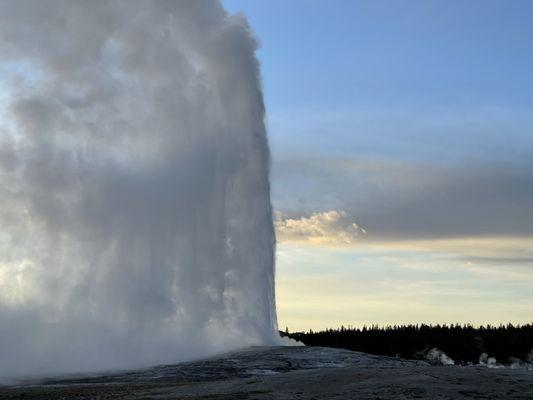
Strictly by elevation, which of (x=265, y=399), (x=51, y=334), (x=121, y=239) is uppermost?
(x=121, y=239)

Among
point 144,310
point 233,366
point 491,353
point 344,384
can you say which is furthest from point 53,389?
point 491,353

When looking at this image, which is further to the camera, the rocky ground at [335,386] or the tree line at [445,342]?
the tree line at [445,342]

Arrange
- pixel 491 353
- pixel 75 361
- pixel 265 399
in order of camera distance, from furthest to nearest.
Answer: pixel 491 353 → pixel 75 361 → pixel 265 399

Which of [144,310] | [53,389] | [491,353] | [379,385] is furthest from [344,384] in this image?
[491,353]

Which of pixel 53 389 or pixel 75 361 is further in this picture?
pixel 75 361

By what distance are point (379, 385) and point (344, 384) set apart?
2.73ft

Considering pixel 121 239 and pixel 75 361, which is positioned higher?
pixel 121 239

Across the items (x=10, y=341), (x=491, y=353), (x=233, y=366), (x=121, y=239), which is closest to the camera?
(x=233, y=366)

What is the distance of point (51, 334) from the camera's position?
34.6 metres

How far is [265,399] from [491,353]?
171 ft

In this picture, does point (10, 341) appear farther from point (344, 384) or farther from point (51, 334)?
point (344, 384)

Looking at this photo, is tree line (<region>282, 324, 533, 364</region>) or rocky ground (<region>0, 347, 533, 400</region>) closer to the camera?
rocky ground (<region>0, 347, 533, 400</region>)

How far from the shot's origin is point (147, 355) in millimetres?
31391

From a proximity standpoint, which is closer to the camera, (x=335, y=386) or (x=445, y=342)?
(x=335, y=386)
